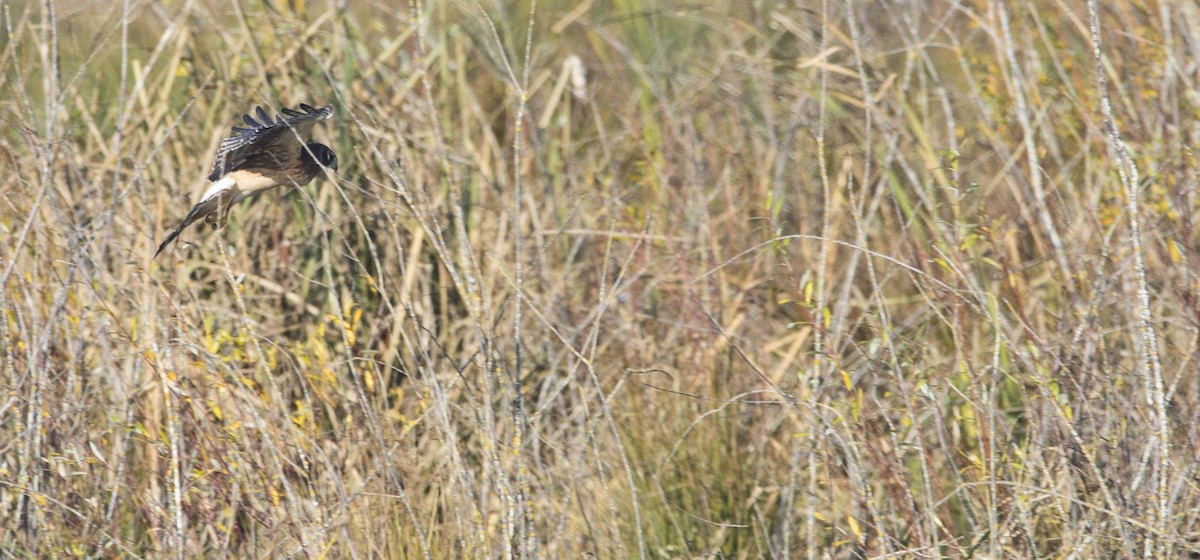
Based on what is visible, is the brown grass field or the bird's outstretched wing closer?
the brown grass field

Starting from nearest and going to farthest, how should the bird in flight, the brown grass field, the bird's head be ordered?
the brown grass field → the bird in flight → the bird's head

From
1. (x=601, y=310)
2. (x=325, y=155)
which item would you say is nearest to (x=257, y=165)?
(x=325, y=155)

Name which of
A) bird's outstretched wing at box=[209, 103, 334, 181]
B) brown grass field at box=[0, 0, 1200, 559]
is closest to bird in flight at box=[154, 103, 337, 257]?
bird's outstretched wing at box=[209, 103, 334, 181]

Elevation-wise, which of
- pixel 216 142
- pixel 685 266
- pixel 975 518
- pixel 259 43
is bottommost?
pixel 975 518

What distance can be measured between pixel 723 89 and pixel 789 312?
3.04ft

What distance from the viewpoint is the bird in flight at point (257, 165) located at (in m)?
2.82

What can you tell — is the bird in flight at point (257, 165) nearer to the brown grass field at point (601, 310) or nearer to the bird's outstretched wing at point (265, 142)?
the bird's outstretched wing at point (265, 142)

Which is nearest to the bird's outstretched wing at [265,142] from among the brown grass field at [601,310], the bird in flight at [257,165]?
the bird in flight at [257,165]

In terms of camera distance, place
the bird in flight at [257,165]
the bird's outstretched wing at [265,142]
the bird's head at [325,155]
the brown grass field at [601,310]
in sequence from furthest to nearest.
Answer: the bird's head at [325,155] → the bird in flight at [257,165] → the bird's outstretched wing at [265,142] → the brown grass field at [601,310]

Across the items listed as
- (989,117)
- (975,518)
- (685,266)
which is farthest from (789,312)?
(975,518)

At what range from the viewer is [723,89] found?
4.21m

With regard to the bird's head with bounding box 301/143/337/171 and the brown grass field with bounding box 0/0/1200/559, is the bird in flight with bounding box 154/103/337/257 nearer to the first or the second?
the bird's head with bounding box 301/143/337/171

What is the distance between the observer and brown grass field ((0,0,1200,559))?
7.65 feet

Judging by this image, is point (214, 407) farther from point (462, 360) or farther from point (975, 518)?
point (975, 518)
